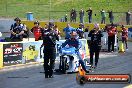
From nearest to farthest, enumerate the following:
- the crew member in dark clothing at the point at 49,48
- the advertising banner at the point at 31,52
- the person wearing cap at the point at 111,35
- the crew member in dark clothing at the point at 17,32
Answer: the crew member in dark clothing at the point at 49,48, the advertising banner at the point at 31,52, the crew member in dark clothing at the point at 17,32, the person wearing cap at the point at 111,35

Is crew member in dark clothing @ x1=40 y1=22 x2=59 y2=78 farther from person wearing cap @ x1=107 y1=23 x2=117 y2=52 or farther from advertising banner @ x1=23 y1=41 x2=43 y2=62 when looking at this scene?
person wearing cap @ x1=107 y1=23 x2=117 y2=52

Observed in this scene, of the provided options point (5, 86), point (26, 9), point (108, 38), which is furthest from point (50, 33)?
point (26, 9)

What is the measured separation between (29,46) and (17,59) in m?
0.98

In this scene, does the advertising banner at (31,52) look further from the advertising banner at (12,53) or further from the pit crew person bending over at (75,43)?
the pit crew person bending over at (75,43)

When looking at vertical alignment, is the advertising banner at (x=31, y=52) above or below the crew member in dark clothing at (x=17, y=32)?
below

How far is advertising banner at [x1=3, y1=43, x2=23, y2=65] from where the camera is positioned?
21.3m

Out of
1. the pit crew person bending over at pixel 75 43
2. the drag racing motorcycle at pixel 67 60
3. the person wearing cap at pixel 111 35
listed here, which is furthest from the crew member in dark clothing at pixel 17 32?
the person wearing cap at pixel 111 35

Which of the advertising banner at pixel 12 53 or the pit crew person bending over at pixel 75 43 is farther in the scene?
the advertising banner at pixel 12 53

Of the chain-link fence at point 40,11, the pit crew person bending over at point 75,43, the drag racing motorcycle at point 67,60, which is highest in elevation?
the chain-link fence at point 40,11

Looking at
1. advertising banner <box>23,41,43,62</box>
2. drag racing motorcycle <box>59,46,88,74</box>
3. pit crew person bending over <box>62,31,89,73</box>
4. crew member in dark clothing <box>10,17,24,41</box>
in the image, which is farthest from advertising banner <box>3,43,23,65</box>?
pit crew person bending over <box>62,31,89,73</box>

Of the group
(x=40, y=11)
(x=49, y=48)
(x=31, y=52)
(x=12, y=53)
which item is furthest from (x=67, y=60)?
(x=40, y=11)

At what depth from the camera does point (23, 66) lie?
71.8ft

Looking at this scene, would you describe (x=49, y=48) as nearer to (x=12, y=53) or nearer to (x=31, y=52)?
(x=12, y=53)

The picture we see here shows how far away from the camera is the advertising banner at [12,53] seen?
21.3m
